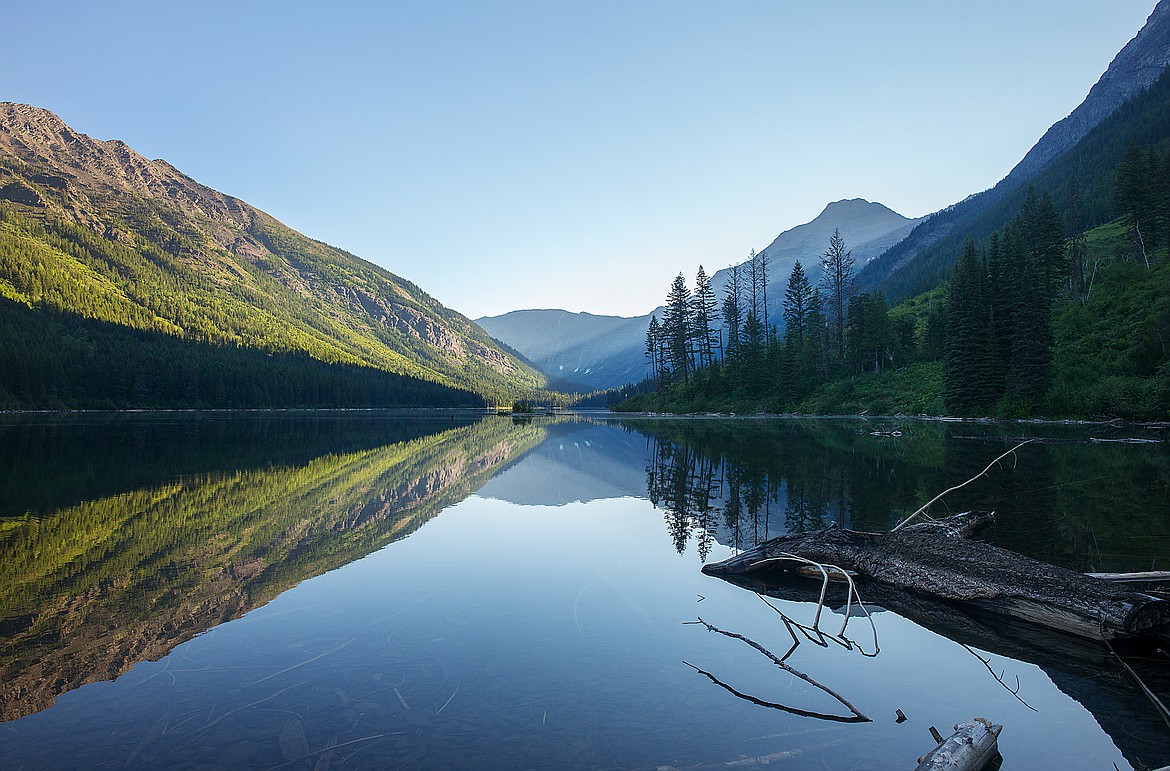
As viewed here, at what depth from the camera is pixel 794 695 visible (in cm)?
658

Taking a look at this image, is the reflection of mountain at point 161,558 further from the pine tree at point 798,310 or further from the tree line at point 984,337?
the pine tree at point 798,310

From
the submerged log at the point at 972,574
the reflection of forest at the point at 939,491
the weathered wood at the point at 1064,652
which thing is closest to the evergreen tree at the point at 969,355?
the reflection of forest at the point at 939,491

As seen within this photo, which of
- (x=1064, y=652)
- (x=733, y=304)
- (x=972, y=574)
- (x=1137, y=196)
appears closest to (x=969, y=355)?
(x=1137, y=196)

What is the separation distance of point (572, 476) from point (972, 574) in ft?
67.3

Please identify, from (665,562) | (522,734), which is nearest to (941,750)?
(522,734)

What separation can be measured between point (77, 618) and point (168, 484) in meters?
14.8

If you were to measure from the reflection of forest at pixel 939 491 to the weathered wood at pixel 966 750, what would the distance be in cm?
772

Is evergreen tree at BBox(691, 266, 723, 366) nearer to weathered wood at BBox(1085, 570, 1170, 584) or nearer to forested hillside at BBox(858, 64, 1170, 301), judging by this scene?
forested hillside at BBox(858, 64, 1170, 301)

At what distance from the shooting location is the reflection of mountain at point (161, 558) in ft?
24.9

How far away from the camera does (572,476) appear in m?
28.8

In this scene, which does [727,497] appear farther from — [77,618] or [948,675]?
[77,618]

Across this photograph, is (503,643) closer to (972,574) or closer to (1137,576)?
(972,574)

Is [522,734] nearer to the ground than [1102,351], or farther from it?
nearer to the ground

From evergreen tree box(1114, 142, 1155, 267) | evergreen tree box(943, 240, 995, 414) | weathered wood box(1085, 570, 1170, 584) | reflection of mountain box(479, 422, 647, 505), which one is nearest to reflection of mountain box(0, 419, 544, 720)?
reflection of mountain box(479, 422, 647, 505)
